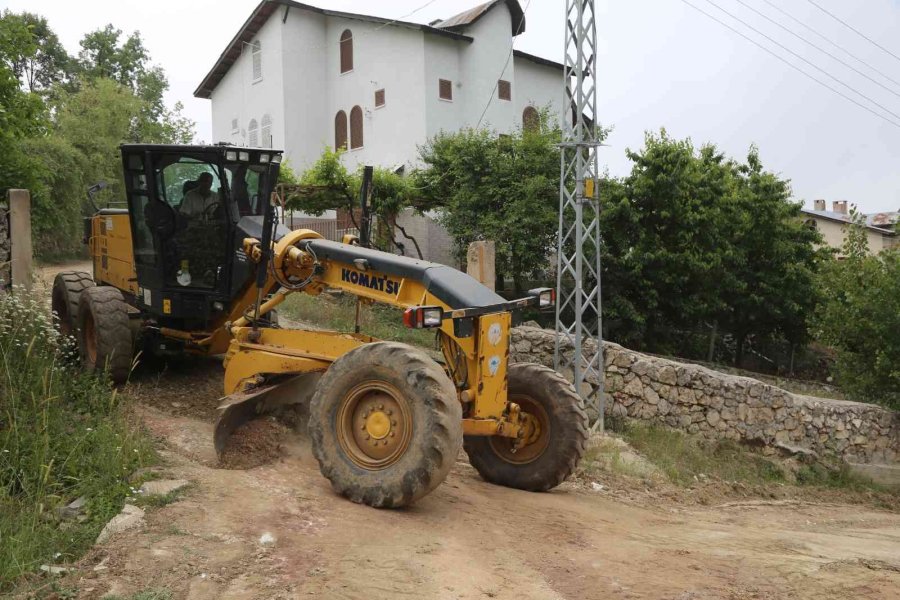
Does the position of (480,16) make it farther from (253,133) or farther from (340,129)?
(253,133)

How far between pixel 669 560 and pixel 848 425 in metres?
11.1

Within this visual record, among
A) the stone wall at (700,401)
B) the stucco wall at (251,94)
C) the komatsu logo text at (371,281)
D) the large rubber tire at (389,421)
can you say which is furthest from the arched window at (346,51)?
the large rubber tire at (389,421)

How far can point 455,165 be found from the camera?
20.5 metres

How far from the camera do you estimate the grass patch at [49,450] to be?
5.33 meters

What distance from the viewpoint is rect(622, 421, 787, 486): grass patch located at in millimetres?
12000

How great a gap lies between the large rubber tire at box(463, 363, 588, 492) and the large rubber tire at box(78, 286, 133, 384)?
4110 millimetres

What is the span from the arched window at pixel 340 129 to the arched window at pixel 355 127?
16.1 inches

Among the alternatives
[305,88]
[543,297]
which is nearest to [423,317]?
[543,297]

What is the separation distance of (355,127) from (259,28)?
226 inches

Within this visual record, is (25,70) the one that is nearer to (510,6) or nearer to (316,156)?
(316,156)

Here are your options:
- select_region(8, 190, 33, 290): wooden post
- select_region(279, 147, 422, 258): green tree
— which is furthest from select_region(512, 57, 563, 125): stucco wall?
select_region(8, 190, 33, 290): wooden post

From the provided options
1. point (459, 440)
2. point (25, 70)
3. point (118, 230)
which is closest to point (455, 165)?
point (118, 230)

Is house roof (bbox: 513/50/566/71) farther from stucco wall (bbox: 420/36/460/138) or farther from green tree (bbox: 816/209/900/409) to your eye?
green tree (bbox: 816/209/900/409)

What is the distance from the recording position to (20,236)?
9148mm
